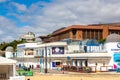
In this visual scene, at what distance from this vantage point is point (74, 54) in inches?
2179

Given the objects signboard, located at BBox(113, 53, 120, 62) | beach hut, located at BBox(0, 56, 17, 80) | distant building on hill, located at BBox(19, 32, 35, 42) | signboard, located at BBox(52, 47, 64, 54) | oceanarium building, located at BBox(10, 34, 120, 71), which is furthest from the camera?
distant building on hill, located at BBox(19, 32, 35, 42)

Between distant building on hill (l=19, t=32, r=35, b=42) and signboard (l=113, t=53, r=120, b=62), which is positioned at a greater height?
distant building on hill (l=19, t=32, r=35, b=42)

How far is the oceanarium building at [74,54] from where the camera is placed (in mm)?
48938

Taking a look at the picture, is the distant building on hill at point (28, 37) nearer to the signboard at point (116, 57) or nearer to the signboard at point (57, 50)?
the signboard at point (57, 50)

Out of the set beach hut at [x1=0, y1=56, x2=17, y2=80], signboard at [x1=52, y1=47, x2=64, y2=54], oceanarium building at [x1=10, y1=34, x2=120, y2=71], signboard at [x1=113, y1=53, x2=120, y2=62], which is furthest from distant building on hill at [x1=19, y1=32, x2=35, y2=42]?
beach hut at [x1=0, y1=56, x2=17, y2=80]

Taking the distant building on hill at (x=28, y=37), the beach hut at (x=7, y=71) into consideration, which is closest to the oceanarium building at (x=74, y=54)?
the distant building on hill at (x=28, y=37)

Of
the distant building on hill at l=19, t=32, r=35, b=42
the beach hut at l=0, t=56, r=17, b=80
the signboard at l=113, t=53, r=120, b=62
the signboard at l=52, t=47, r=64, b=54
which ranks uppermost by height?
the distant building on hill at l=19, t=32, r=35, b=42

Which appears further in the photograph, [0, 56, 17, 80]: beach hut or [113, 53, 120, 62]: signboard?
[113, 53, 120, 62]: signboard

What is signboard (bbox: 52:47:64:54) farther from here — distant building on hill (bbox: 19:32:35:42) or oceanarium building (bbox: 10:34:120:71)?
distant building on hill (bbox: 19:32:35:42)

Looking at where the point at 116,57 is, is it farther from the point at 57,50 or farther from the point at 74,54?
the point at 57,50

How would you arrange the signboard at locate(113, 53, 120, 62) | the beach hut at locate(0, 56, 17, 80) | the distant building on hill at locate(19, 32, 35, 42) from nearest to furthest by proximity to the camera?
the beach hut at locate(0, 56, 17, 80)
the signboard at locate(113, 53, 120, 62)
the distant building on hill at locate(19, 32, 35, 42)

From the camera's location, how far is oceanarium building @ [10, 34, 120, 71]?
4894cm

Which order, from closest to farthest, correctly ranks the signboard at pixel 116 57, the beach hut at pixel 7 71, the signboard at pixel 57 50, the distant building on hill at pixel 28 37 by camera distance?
1. the beach hut at pixel 7 71
2. the signboard at pixel 116 57
3. the signboard at pixel 57 50
4. the distant building on hill at pixel 28 37

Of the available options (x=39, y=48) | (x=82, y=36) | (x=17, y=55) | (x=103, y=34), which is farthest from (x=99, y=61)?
(x=103, y=34)
